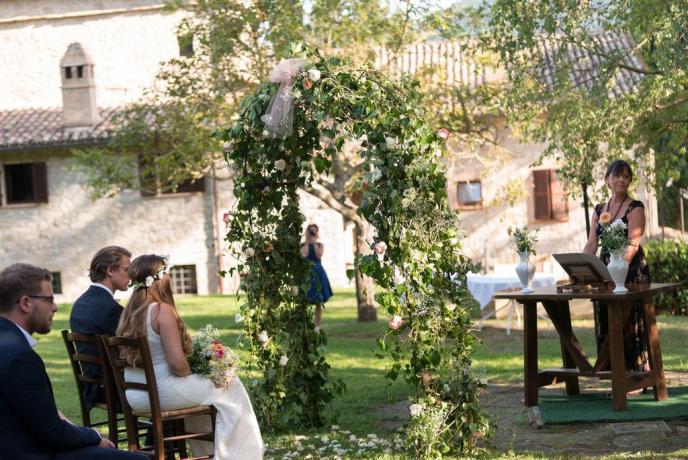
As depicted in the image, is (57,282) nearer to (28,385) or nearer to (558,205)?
(558,205)

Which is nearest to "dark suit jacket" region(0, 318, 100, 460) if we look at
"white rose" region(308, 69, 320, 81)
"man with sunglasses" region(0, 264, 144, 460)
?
"man with sunglasses" region(0, 264, 144, 460)

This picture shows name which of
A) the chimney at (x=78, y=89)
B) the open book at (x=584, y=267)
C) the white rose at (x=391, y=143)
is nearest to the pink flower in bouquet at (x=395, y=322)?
the white rose at (x=391, y=143)

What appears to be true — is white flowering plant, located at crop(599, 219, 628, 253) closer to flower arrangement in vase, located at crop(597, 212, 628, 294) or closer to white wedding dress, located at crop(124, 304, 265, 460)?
flower arrangement in vase, located at crop(597, 212, 628, 294)

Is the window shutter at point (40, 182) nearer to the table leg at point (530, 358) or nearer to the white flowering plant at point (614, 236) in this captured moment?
the table leg at point (530, 358)

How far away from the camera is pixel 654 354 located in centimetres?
920

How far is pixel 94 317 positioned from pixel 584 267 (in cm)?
411

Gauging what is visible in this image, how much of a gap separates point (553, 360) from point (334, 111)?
5.91 meters

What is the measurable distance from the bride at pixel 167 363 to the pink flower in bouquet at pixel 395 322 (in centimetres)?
125

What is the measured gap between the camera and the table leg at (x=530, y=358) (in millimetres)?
9414

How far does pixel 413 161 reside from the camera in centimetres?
762

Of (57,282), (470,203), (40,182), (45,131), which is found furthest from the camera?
(57,282)

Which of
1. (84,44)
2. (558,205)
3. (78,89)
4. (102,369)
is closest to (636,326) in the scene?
(102,369)

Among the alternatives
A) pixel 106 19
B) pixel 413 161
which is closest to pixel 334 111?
pixel 413 161

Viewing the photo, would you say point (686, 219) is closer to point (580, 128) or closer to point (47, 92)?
point (47, 92)
